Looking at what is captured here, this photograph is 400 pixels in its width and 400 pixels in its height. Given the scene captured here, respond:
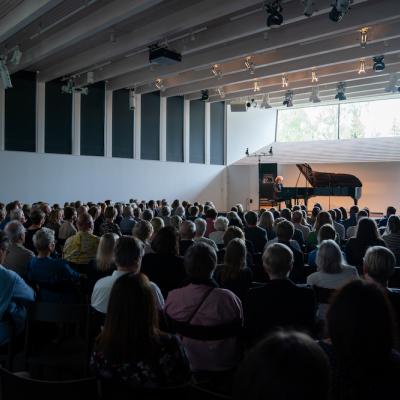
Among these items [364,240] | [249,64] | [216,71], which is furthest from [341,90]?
[364,240]

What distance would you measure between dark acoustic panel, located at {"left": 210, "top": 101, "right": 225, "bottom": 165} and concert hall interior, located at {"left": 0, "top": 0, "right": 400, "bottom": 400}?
0.09m

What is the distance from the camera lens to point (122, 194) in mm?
15391

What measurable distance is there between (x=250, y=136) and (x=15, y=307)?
1790 cm

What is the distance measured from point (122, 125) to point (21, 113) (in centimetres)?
368

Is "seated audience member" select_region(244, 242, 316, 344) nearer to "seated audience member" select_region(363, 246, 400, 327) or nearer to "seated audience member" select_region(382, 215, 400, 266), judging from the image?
"seated audience member" select_region(363, 246, 400, 327)

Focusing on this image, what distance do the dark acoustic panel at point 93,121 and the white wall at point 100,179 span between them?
1.19ft

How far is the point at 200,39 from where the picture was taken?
33.3 ft

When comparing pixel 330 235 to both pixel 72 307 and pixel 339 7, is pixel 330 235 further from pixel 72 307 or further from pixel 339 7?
pixel 339 7

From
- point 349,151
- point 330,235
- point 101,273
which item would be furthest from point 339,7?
point 349,151

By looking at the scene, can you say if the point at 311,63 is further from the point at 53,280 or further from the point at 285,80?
the point at 53,280

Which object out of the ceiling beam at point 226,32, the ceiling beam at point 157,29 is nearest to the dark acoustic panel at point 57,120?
the ceiling beam at point 157,29

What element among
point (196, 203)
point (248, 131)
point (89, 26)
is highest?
point (89, 26)

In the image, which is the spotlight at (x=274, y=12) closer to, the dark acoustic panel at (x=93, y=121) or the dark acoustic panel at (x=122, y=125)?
the dark acoustic panel at (x=93, y=121)

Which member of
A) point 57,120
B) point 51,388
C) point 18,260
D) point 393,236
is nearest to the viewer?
point 51,388
